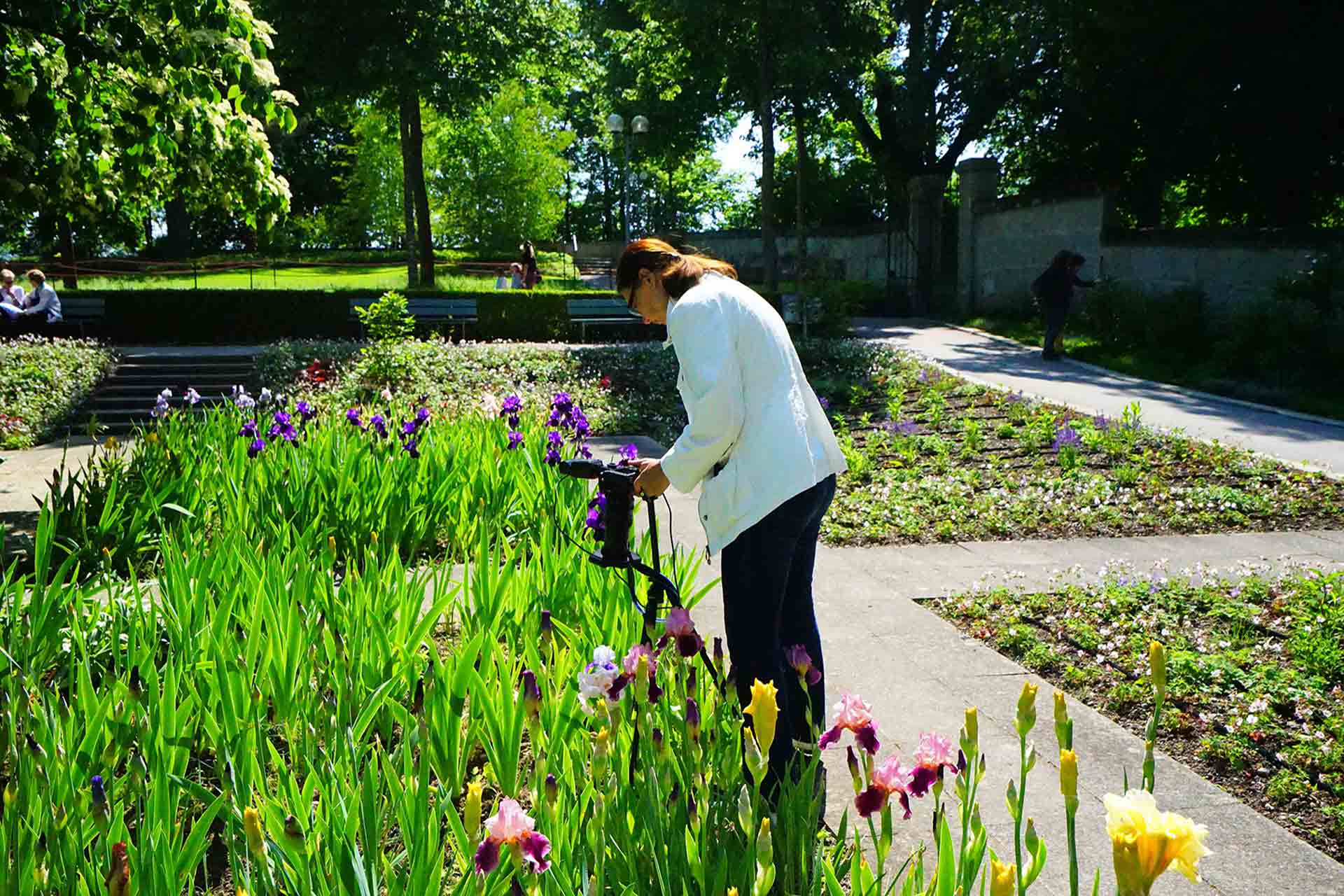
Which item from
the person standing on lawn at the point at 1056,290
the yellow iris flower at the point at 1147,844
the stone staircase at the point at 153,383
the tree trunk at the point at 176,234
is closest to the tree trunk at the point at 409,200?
the stone staircase at the point at 153,383

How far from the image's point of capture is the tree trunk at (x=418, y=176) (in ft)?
81.0

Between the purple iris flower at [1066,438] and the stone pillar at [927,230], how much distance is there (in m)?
16.1

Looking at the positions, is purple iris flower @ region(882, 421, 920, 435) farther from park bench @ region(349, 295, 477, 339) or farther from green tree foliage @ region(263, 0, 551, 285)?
green tree foliage @ region(263, 0, 551, 285)

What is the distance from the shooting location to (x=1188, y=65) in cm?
1758

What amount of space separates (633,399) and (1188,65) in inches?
439

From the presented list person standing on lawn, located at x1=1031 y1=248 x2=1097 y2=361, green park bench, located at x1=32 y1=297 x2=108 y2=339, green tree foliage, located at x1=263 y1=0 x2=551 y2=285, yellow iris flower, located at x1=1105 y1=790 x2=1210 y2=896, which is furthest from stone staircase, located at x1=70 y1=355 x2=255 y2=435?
yellow iris flower, located at x1=1105 y1=790 x2=1210 y2=896

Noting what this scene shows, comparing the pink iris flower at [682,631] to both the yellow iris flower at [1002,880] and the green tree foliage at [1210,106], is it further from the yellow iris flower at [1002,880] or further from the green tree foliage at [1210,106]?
the green tree foliage at [1210,106]

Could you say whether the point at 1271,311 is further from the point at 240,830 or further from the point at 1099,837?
the point at 240,830

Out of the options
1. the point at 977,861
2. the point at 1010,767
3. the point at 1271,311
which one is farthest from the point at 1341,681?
the point at 1271,311

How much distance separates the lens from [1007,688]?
4141 millimetres

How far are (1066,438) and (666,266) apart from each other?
23.8 ft

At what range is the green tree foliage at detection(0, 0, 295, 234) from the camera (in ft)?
20.9

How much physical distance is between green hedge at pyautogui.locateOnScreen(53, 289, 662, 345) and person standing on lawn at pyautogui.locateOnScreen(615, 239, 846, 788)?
50.9 ft

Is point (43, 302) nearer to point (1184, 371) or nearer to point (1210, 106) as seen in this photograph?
point (1184, 371)
